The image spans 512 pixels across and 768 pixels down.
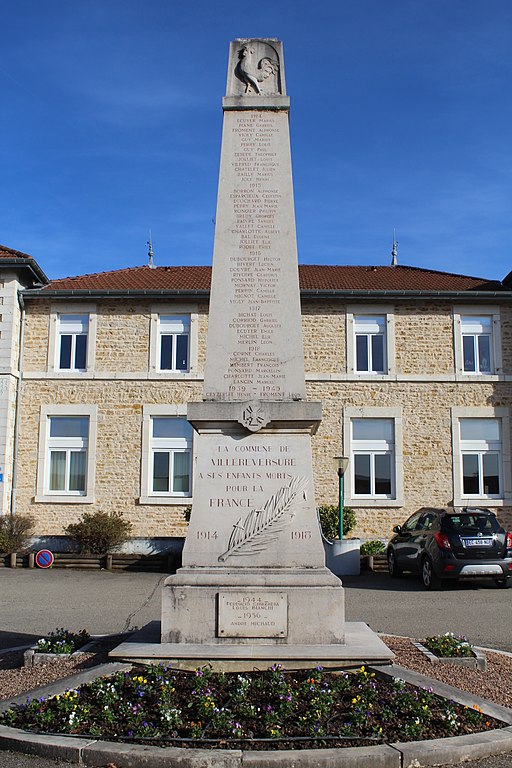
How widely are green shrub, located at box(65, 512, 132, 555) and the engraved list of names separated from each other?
12.3 metres

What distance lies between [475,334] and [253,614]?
51.7 feet

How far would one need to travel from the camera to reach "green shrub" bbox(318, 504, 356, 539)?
59.7ft

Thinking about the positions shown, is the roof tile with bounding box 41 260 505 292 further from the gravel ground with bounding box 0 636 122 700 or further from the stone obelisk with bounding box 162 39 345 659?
the gravel ground with bounding box 0 636 122 700

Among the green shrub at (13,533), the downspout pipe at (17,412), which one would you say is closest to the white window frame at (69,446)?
the downspout pipe at (17,412)

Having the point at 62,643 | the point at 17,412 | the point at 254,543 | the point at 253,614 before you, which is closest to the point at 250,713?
the point at 253,614

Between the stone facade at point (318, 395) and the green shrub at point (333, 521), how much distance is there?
695mm

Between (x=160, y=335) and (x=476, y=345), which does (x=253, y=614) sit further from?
(x=476, y=345)

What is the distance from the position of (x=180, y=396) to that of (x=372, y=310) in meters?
5.55

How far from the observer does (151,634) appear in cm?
637

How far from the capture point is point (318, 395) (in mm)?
19656

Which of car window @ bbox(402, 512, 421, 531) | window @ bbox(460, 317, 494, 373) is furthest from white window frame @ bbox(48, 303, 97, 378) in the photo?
window @ bbox(460, 317, 494, 373)

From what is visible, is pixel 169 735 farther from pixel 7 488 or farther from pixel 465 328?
pixel 465 328

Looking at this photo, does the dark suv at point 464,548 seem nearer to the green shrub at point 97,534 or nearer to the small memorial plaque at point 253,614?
the small memorial plaque at point 253,614

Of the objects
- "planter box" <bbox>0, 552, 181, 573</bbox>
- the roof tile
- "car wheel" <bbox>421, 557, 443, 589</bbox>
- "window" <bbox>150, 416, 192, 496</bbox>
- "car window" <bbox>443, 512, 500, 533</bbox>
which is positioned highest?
the roof tile
